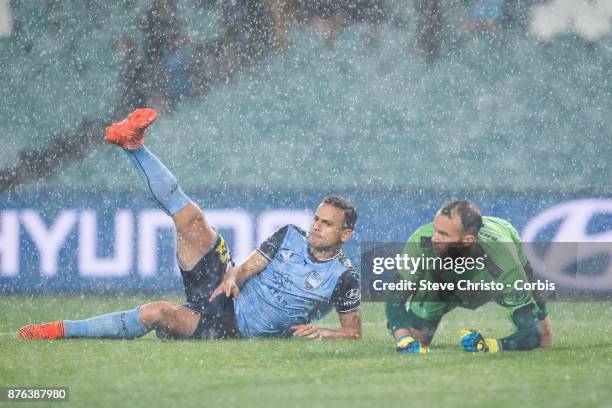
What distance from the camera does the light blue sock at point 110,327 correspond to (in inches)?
249

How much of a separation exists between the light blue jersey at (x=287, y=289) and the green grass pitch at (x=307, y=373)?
0.57 ft

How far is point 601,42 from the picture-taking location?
12.3 metres

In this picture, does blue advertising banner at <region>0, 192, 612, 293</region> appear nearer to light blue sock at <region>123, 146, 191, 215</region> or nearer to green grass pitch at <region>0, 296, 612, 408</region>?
green grass pitch at <region>0, 296, 612, 408</region>

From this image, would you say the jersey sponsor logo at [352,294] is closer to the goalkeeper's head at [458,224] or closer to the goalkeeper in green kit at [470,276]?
the goalkeeper in green kit at [470,276]

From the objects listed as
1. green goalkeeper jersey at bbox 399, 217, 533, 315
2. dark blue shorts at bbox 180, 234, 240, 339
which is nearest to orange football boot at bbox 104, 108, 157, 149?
dark blue shorts at bbox 180, 234, 240, 339

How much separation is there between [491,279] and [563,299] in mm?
3635

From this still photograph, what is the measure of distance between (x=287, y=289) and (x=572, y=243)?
3.66m

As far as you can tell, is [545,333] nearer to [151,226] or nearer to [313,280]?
[313,280]

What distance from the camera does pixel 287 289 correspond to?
21.6 ft

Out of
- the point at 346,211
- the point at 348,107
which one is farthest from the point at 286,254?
the point at 348,107

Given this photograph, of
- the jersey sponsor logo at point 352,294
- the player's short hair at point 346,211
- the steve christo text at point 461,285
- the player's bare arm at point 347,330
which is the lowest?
the player's bare arm at point 347,330

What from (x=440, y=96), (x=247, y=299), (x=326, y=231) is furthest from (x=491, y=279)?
(x=440, y=96)

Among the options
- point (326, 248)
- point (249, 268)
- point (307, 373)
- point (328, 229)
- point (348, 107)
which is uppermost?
point (348, 107)

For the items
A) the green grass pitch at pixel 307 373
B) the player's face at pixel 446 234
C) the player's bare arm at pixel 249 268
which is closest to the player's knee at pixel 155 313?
the green grass pitch at pixel 307 373
